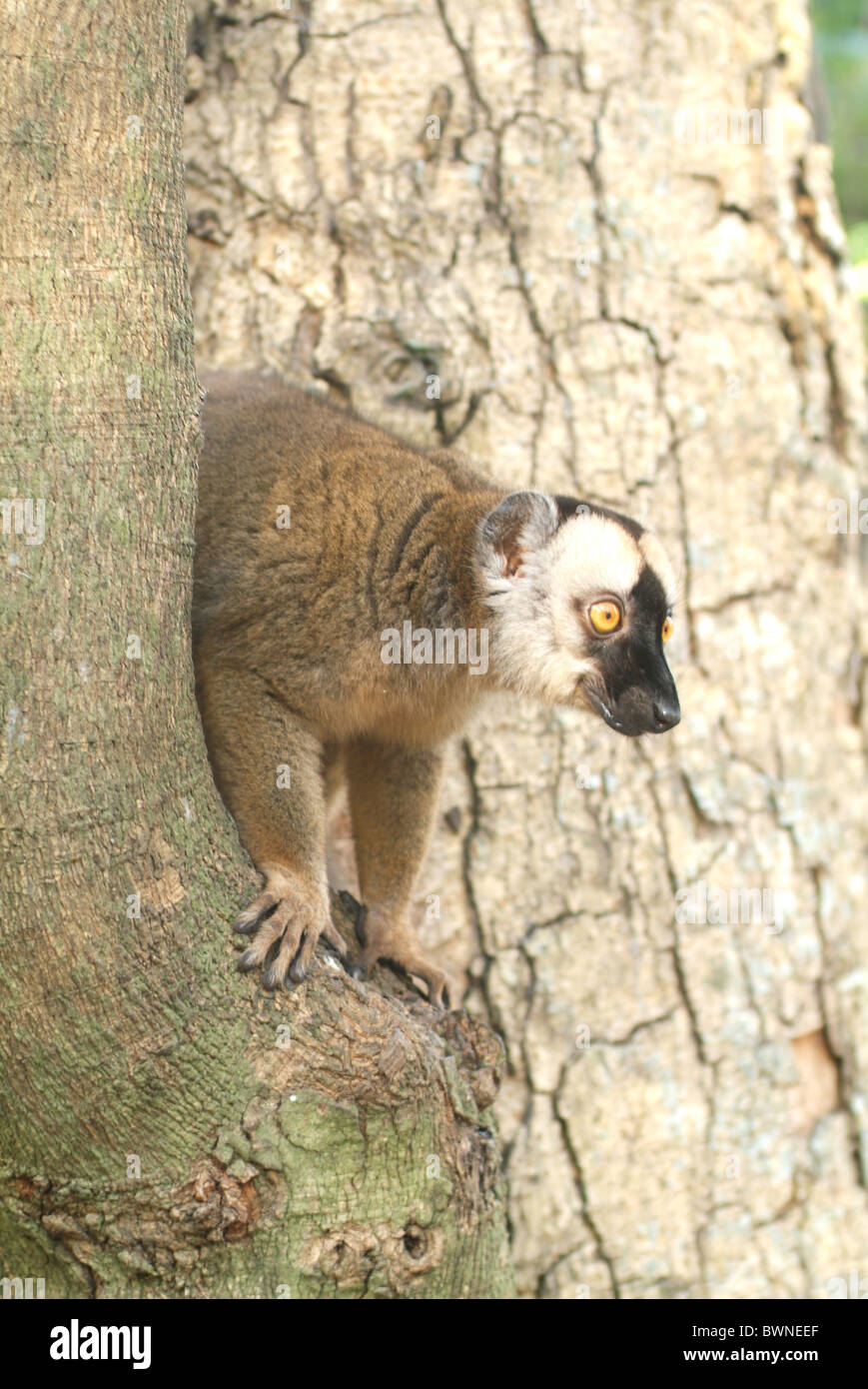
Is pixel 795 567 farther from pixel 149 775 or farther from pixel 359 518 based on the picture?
pixel 149 775

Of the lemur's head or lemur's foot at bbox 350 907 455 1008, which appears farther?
lemur's foot at bbox 350 907 455 1008

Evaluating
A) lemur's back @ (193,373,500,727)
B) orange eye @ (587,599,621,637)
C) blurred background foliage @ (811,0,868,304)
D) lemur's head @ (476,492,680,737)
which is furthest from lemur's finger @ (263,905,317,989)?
blurred background foliage @ (811,0,868,304)

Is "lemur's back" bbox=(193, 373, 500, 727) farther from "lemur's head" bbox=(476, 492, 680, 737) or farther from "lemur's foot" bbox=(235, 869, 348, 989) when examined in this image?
"lemur's foot" bbox=(235, 869, 348, 989)

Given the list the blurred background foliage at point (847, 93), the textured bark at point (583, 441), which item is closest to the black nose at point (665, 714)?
the textured bark at point (583, 441)

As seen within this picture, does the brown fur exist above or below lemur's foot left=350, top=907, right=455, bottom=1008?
above

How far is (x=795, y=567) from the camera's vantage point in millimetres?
6023

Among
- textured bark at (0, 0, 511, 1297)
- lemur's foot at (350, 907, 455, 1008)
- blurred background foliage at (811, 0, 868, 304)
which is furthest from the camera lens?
blurred background foliage at (811, 0, 868, 304)

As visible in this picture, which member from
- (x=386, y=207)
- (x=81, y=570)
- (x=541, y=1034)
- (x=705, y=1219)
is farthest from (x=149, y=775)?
(x=705, y=1219)

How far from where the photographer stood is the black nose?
439 centimetres

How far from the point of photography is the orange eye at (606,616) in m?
4.67

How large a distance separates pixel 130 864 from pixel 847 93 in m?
9.74

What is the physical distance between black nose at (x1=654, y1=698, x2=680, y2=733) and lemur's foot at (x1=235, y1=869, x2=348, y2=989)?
1266 millimetres

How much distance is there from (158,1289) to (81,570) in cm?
204

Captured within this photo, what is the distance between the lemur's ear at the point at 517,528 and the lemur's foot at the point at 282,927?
1.41 meters
